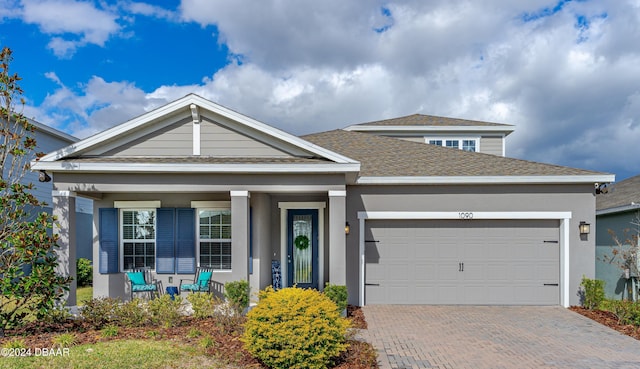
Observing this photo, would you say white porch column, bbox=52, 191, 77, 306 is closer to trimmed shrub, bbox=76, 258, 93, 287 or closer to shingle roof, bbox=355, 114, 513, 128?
trimmed shrub, bbox=76, 258, 93, 287

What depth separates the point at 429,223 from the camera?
428 inches

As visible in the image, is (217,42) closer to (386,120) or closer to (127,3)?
(127,3)

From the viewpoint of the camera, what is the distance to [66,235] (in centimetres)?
908

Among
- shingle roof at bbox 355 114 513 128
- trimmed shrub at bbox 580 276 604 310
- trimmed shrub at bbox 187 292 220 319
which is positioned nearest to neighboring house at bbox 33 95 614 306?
trimmed shrub at bbox 580 276 604 310

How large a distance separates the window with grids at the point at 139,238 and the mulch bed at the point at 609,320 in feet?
34.1

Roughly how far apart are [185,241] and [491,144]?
12.5 metres

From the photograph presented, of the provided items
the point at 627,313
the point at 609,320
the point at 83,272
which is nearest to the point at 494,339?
the point at 609,320

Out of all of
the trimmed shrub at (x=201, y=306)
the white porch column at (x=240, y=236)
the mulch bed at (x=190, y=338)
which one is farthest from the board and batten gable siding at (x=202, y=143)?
the mulch bed at (x=190, y=338)

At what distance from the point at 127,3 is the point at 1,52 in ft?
16.5

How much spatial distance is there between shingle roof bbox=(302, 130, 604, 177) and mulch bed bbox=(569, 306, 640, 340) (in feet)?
10.6

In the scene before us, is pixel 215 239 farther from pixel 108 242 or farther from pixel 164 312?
pixel 164 312

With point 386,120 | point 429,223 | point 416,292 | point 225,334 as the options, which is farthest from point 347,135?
point 225,334

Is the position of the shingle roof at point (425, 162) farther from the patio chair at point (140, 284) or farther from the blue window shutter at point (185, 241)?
the patio chair at point (140, 284)

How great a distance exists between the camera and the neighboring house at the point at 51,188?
14729 millimetres
